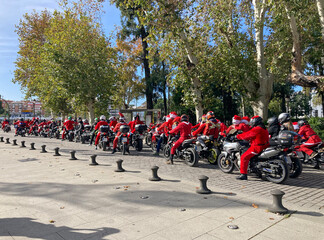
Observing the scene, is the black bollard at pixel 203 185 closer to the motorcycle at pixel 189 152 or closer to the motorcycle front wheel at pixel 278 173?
the motorcycle front wheel at pixel 278 173

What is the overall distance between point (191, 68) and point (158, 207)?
38.5ft

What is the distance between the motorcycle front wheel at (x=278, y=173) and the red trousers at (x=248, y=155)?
0.43 meters

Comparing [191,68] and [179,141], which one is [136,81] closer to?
[191,68]

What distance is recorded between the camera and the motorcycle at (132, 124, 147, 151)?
12719 millimetres

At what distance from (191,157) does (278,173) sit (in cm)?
311

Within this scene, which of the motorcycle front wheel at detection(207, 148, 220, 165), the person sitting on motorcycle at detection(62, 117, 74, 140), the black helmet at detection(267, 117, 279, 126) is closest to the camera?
the black helmet at detection(267, 117, 279, 126)

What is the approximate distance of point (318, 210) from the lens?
4.55m

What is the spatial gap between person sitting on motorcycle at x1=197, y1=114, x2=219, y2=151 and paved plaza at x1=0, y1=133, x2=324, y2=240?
1.58 metres

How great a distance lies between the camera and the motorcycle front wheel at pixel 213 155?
9017 mm

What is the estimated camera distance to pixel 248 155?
22.0 ft

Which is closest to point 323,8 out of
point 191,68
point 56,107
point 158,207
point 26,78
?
point 191,68

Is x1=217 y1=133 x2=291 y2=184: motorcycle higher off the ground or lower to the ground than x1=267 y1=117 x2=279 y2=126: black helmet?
lower

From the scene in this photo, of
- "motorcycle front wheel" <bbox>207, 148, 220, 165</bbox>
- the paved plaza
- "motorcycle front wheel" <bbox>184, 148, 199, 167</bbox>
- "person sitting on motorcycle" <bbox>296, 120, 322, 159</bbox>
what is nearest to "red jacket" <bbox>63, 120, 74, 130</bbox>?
the paved plaza

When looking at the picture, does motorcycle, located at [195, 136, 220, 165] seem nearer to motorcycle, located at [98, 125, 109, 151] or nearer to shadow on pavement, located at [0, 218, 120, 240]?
motorcycle, located at [98, 125, 109, 151]
